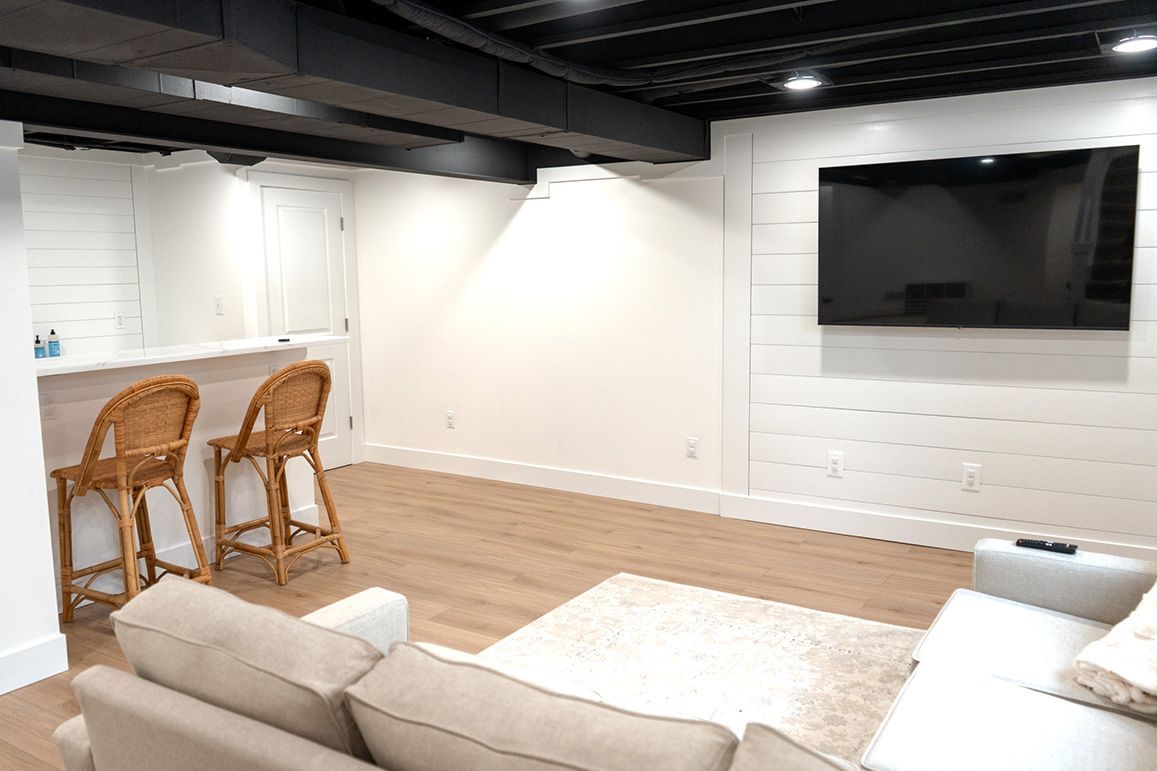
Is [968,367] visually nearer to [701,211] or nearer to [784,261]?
[784,261]

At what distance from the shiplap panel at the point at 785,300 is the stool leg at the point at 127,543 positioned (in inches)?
135

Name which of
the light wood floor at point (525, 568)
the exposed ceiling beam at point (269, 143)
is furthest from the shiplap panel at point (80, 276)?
the exposed ceiling beam at point (269, 143)

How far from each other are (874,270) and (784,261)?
54 centimetres

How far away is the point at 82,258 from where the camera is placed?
Result: 6.41m

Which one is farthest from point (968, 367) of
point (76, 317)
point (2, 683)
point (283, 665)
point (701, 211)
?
point (76, 317)

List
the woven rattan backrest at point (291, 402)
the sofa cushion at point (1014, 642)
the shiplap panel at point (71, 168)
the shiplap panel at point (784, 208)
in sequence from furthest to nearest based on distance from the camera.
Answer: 1. the shiplap panel at point (71, 168)
2. the shiplap panel at point (784, 208)
3. the woven rattan backrest at point (291, 402)
4. the sofa cushion at point (1014, 642)

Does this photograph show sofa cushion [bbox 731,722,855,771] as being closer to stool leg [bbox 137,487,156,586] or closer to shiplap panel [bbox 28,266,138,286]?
stool leg [bbox 137,487,156,586]

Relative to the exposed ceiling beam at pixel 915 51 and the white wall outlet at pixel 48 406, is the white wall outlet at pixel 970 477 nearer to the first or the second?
the exposed ceiling beam at pixel 915 51

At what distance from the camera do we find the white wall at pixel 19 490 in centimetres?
321

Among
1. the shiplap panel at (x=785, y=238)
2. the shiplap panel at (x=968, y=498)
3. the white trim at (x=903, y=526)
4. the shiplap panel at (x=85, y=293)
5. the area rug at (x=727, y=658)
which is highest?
the shiplap panel at (x=785, y=238)

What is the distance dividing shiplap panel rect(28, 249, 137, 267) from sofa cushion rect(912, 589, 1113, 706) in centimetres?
607

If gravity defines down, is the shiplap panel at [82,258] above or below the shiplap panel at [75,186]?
below

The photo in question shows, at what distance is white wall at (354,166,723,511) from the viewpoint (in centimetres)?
564

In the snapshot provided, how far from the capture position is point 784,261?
17.1 feet
